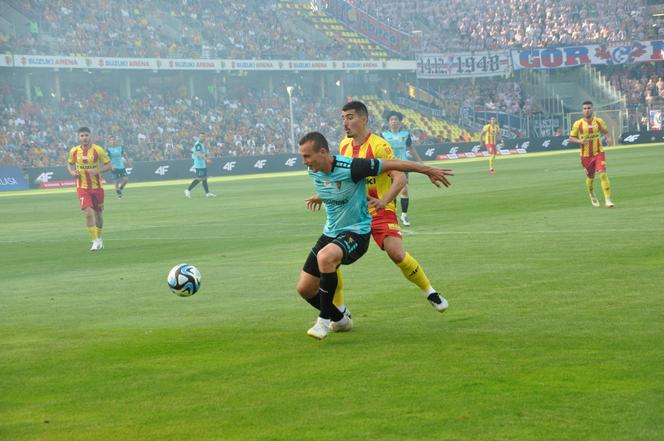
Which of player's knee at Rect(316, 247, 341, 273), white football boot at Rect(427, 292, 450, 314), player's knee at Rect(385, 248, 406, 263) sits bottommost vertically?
white football boot at Rect(427, 292, 450, 314)

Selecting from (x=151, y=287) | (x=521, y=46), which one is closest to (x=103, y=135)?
(x=521, y=46)

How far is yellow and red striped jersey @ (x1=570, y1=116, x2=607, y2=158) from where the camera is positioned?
2402 cm

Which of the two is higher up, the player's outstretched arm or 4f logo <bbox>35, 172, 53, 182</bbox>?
the player's outstretched arm

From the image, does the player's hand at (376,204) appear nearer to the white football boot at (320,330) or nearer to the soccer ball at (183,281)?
the white football boot at (320,330)

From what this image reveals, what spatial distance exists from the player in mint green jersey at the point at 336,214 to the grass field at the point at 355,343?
36 centimetres

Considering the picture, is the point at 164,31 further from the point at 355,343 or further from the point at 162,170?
the point at 355,343

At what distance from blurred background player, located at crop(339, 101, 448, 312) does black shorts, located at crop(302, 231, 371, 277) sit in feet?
1.32

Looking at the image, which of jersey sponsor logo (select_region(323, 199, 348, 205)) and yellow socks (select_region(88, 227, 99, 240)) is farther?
yellow socks (select_region(88, 227, 99, 240))

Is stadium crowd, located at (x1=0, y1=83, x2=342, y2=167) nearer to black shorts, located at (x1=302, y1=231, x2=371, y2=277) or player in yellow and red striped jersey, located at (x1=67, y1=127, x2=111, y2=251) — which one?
player in yellow and red striped jersey, located at (x1=67, y1=127, x2=111, y2=251)

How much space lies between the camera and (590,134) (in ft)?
79.1

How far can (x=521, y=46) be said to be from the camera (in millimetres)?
79250

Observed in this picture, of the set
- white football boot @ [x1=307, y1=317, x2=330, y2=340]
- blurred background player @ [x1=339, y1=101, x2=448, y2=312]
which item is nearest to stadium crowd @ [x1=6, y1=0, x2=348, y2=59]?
blurred background player @ [x1=339, y1=101, x2=448, y2=312]

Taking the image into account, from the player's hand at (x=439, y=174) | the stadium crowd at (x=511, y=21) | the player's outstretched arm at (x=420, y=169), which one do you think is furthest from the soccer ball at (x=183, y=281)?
the stadium crowd at (x=511, y=21)

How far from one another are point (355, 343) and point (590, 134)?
52.9ft
